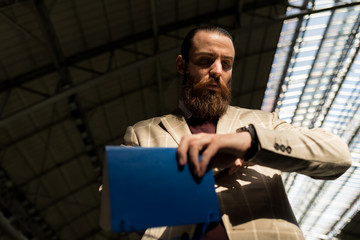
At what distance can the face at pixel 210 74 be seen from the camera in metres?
2.11

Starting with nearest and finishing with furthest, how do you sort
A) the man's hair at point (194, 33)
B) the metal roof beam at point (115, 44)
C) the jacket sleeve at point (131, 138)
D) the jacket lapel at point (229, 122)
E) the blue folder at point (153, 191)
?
the blue folder at point (153, 191) → the jacket lapel at point (229, 122) → the jacket sleeve at point (131, 138) → the man's hair at point (194, 33) → the metal roof beam at point (115, 44)

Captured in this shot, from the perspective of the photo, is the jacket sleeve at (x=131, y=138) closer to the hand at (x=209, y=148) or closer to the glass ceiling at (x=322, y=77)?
the hand at (x=209, y=148)

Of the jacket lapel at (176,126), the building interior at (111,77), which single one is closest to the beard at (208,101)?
the jacket lapel at (176,126)

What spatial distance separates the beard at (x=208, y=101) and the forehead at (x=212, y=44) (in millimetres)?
186

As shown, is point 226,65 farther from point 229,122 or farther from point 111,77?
point 111,77

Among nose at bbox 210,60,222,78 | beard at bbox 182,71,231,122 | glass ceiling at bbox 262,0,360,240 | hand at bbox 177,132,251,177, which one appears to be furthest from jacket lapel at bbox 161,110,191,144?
glass ceiling at bbox 262,0,360,240

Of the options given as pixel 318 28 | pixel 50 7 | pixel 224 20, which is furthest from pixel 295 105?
pixel 50 7

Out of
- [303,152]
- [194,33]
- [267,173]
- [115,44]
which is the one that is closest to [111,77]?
[115,44]

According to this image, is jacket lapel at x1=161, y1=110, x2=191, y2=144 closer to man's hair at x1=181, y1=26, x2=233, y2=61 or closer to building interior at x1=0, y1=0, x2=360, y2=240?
man's hair at x1=181, y1=26, x2=233, y2=61

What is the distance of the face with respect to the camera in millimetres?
2105

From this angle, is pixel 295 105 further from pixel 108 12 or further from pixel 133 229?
pixel 133 229

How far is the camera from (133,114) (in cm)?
1397

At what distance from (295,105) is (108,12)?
10.5 meters

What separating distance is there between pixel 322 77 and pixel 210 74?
1474 centimetres
